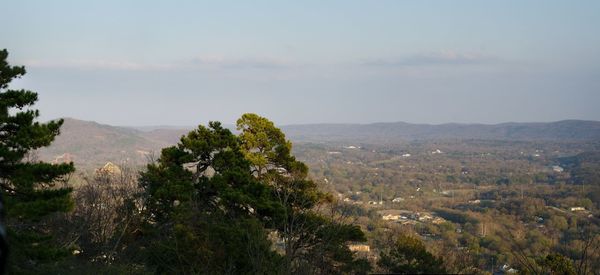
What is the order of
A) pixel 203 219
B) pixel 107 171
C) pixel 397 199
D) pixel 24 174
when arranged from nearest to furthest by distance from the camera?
pixel 24 174, pixel 203 219, pixel 107 171, pixel 397 199

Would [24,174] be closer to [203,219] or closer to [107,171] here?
[203,219]

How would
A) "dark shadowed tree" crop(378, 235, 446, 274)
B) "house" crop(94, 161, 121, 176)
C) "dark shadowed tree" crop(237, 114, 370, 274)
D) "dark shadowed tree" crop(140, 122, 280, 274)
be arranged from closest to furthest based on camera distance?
"dark shadowed tree" crop(378, 235, 446, 274) < "dark shadowed tree" crop(140, 122, 280, 274) < "dark shadowed tree" crop(237, 114, 370, 274) < "house" crop(94, 161, 121, 176)

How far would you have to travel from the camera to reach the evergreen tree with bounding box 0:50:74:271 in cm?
1013

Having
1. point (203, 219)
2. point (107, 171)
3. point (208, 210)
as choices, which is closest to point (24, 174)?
point (203, 219)

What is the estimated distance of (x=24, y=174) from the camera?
1076 cm

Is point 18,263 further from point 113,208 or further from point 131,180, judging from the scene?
point 131,180

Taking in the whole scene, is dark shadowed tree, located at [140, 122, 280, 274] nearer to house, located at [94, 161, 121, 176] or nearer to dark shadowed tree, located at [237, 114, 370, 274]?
dark shadowed tree, located at [237, 114, 370, 274]

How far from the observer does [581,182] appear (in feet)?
361

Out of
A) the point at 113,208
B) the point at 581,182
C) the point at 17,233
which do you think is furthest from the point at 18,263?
the point at 581,182

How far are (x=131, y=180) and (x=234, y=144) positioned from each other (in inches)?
385

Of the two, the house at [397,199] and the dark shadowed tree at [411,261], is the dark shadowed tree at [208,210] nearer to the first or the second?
the dark shadowed tree at [411,261]

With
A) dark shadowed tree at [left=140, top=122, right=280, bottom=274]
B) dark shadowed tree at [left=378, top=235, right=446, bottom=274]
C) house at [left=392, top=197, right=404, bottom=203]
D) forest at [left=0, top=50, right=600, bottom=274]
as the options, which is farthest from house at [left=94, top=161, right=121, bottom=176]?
house at [left=392, top=197, right=404, bottom=203]

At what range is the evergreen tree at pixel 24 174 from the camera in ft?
33.2

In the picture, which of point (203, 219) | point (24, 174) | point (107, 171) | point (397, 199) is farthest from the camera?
point (397, 199)
